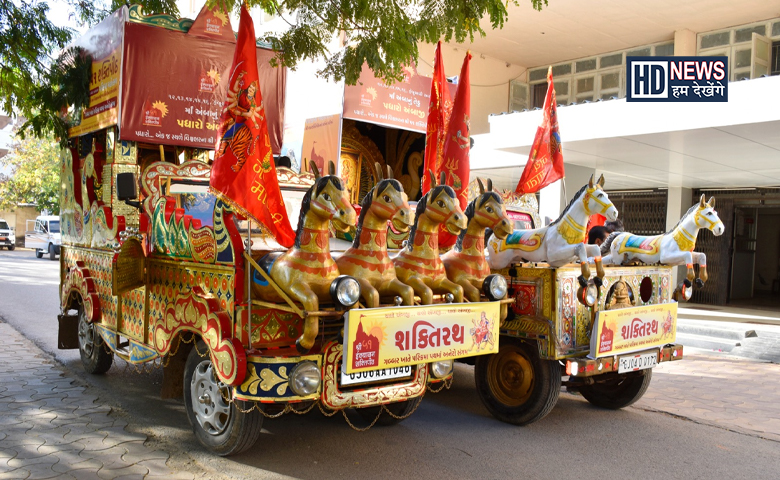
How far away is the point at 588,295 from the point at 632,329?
25.5 inches

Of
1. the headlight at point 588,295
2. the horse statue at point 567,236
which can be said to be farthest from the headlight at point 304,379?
the headlight at point 588,295

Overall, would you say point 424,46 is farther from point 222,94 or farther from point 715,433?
point 715,433

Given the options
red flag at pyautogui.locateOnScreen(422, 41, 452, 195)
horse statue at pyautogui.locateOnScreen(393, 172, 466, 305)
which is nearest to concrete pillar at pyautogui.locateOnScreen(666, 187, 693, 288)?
red flag at pyautogui.locateOnScreen(422, 41, 452, 195)

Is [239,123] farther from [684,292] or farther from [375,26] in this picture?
[684,292]

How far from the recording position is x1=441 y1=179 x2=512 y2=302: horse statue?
195 inches

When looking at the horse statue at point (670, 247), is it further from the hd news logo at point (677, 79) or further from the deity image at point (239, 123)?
the hd news logo at point (677, 79)

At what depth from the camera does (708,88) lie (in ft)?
33.2

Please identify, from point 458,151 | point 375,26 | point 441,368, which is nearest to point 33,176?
point 375,26

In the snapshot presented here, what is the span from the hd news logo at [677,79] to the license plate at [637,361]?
6.12 m

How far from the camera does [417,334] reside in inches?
161

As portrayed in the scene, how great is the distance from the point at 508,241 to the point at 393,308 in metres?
1.91

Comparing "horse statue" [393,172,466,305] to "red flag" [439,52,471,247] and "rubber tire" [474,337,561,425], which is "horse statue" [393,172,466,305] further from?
"red flag" [439,52,471,247]

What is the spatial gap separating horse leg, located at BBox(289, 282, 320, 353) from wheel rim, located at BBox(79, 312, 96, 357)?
375 centimetres

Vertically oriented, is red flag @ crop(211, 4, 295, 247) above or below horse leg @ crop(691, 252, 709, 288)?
above
